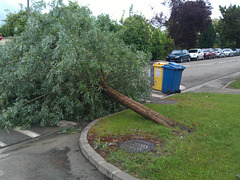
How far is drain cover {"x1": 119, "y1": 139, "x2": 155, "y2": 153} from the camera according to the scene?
452 cm

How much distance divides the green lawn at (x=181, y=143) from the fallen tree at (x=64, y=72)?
0.57 meters

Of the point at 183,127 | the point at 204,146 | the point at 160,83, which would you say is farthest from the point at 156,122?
the point at 160,83

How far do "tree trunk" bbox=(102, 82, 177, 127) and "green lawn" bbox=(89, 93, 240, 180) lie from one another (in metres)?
0.17

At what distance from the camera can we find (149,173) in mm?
3625

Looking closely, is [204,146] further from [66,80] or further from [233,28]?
[233,28]

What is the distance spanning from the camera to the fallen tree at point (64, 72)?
6.03 metres

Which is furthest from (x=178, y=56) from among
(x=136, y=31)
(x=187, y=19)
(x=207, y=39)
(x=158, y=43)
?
(x=207, y=39)

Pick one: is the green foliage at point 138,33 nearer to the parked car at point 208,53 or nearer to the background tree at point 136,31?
the background tree at point 136,31

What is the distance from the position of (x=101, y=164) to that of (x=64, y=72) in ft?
9.67

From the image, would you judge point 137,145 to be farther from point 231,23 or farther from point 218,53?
point 231,23

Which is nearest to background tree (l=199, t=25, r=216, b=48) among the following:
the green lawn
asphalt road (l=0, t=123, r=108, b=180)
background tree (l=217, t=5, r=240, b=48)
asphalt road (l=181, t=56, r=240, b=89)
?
background tree (l=217, t=5, r=240, b=48)

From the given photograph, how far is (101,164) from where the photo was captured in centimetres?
399

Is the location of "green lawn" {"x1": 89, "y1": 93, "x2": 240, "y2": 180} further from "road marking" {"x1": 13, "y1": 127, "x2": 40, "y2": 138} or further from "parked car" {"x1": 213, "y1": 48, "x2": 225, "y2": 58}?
"parked car" {"x1": 213, "y1": 48, "x2": 225, "y2": 58}

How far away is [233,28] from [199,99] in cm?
4419
